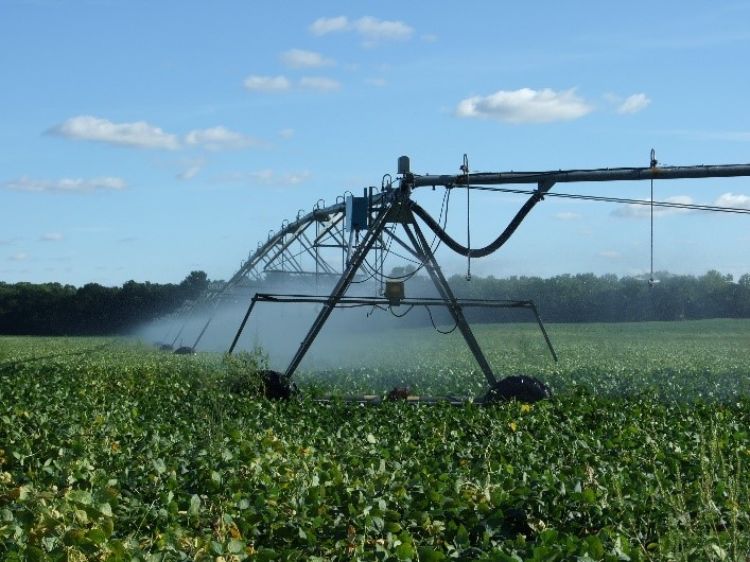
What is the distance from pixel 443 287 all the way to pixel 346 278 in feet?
4.68

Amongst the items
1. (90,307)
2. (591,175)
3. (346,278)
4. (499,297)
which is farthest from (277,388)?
(90,307)

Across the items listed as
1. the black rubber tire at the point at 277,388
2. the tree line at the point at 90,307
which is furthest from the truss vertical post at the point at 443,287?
the tree line at the point at 90,307

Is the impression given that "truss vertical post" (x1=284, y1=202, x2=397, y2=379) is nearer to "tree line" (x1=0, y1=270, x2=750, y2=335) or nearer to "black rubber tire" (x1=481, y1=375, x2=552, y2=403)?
"black rubber tire" (x1=481, y1=375, x2=552, y2=403)

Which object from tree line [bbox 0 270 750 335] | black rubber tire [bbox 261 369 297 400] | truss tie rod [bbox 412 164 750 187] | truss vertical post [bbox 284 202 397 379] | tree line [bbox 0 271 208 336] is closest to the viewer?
truss tie rod [bbox 412 164 750 187]

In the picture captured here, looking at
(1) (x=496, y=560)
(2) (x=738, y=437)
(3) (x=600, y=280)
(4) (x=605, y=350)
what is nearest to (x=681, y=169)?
(2) (x=738, y=437)

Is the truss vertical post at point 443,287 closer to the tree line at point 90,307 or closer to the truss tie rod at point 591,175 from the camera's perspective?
the truss tie rod at point 591,175

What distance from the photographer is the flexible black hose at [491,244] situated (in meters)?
15.7

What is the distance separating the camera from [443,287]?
16.5 m

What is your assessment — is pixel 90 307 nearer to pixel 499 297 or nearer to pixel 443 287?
pixel 499 297

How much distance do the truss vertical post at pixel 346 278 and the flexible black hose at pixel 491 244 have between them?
1.64ft

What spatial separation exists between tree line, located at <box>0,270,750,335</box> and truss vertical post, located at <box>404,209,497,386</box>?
17.0 metres

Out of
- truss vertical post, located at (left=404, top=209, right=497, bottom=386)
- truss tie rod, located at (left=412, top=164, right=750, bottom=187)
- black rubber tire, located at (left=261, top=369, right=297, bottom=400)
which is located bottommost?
black rubber tire, located at (left=261, top=369, right=297, bottom=400)

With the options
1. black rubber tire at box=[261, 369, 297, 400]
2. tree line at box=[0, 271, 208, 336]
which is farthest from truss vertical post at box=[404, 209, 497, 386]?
tree line at box=[0, 271, 208, 336]

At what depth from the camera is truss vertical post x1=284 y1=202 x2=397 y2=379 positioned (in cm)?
1573
